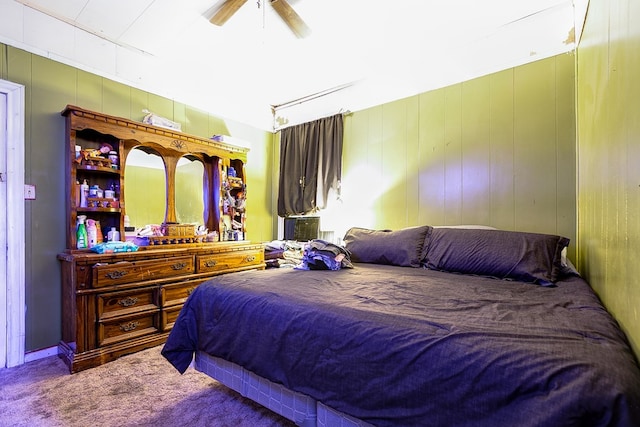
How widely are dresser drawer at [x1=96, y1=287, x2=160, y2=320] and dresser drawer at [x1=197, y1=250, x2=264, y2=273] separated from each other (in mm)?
426

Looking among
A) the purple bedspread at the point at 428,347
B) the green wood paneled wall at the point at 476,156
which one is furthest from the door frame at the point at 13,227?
the green wood paneled wall at the point at 476,156

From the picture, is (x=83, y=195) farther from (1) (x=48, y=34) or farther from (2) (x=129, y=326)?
(1) (x=48, y=34)

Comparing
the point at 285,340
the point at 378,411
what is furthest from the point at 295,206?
the point at 378,411

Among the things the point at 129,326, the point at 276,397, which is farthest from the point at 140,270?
the point at 276,397

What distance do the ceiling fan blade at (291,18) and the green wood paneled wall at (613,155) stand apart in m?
1.66

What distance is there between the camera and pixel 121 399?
5.29ft

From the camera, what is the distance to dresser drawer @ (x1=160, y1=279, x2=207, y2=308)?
234 centimetres

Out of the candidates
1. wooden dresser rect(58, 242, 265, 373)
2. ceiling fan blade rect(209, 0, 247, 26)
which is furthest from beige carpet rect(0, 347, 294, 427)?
ceiling fan blade rect(209, 0, 247, 26)

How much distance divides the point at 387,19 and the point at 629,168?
1924 millimetres

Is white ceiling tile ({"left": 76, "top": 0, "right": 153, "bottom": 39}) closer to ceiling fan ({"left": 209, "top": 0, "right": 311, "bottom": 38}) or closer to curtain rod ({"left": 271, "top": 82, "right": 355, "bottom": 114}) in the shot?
ceiling fan ({"left": 209, "top": 0, "right": 311, "bottom": 38})

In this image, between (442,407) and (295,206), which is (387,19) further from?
(442,407)

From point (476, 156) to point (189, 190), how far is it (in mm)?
2696

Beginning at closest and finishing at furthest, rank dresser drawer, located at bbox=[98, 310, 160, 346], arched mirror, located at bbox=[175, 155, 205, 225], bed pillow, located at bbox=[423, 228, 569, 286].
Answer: bed pillow, located at bbox=[423, 228, 569, 286], dresser drawer, located at bbox=[98, 310, 160, 346], arched mirror, located at bbox=[175, 155, 205, 225]

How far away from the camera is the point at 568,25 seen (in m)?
2.12
